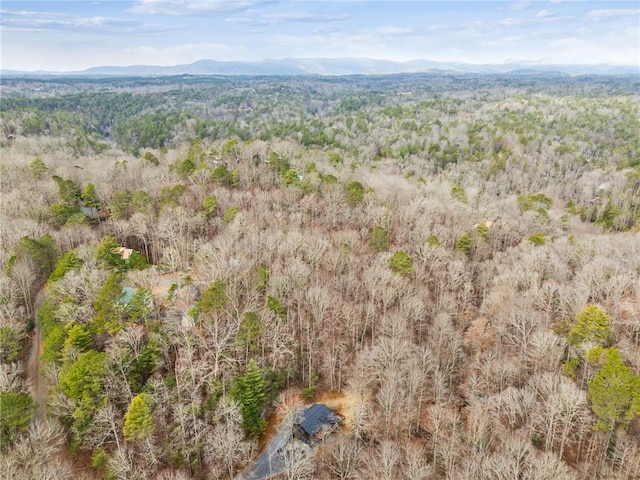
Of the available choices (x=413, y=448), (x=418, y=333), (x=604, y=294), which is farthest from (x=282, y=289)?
(x=604, y=294)

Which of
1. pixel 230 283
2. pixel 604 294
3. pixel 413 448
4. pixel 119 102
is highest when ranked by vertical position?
pixel 119 102

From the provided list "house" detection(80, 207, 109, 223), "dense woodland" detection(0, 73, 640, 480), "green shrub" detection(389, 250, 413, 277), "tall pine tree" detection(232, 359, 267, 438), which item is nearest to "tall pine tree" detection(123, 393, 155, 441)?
"dense woodland" detection(0, 73, 640, 480)

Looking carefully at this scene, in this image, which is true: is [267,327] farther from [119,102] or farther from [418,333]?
[119,102]

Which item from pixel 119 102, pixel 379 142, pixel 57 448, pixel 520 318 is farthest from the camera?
pixel 119 102

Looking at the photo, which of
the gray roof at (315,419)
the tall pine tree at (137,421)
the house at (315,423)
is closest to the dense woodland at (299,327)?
the tall pine tree at (137,421)

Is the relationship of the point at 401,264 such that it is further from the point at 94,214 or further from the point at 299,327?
the point at 94,214

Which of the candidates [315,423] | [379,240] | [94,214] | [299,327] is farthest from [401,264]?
[94,214]

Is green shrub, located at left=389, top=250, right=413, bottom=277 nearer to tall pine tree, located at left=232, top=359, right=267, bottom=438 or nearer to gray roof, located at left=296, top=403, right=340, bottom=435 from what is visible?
gray roof, located at left=296, top=403, right=340, bottom=435

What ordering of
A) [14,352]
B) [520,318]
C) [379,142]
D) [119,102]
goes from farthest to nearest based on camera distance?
[119,102]
[379,142]
[520,318]
[14,352]
